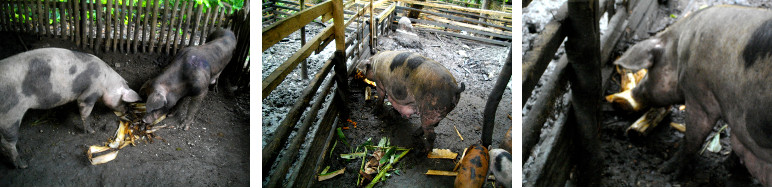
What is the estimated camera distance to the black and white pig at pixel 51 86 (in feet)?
3.46

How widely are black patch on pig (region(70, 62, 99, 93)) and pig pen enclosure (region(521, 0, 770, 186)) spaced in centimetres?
124

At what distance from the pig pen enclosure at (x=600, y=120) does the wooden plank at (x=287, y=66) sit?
0.90 meters

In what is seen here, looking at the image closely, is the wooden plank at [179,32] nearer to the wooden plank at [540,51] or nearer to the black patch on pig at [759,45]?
the wooden plank at [540,51]

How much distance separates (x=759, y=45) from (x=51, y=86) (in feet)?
7.70

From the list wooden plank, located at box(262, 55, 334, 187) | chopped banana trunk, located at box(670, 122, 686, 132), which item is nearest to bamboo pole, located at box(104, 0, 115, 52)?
wooden plank, located at box(262, 55, 334, 187)

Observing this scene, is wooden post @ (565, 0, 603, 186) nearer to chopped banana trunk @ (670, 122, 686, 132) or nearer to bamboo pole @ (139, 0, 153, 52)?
chopped banana trunk @ (670, 122, 686, 132)

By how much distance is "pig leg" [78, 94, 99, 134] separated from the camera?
122cm

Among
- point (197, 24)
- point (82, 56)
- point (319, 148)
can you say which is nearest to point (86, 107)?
point (82, 56)

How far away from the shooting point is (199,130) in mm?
1436

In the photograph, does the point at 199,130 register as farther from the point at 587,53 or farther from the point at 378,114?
the point at 587,53

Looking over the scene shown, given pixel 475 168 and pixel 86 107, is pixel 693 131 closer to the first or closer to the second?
pixel 475 168

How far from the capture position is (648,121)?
2.56 m

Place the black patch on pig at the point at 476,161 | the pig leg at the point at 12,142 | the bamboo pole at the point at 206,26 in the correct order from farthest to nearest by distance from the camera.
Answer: the black patch on pig at the point at 476,161 → the bamboo pole at the point at 206,26 → the pig leg at the point at 12,142

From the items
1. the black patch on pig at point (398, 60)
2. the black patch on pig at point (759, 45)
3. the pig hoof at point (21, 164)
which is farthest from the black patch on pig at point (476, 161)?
the pig hoof at point (21, 164)
